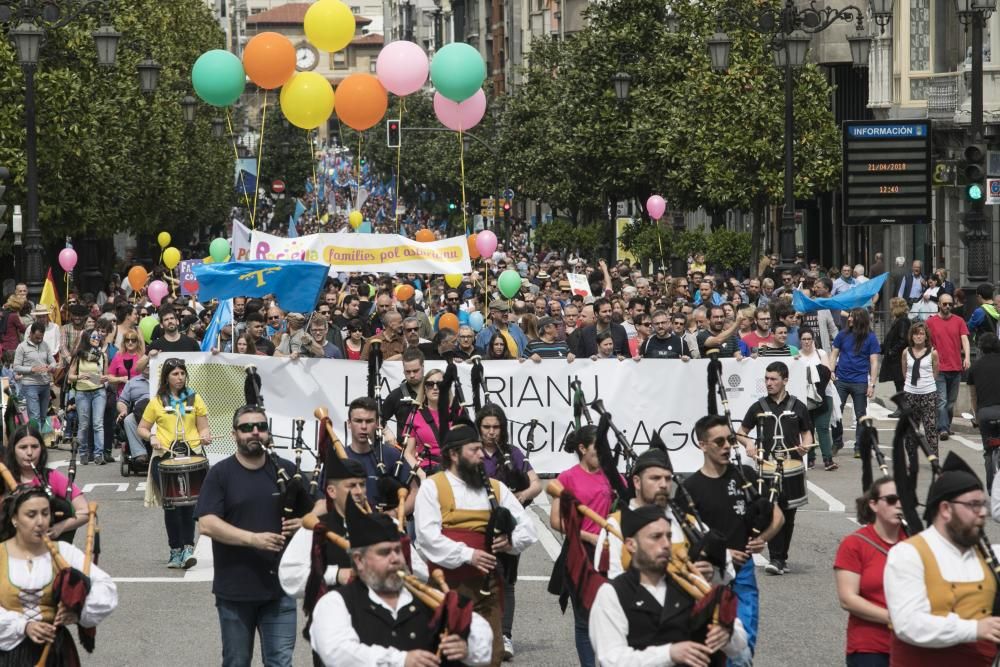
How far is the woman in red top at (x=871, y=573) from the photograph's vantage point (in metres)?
8.02

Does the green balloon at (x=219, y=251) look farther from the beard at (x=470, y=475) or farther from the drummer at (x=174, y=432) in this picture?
the beard at (x=470, y=475)

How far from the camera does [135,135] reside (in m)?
48.8

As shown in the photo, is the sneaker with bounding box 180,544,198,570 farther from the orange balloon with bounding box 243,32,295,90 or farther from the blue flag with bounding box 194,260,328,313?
the orange balloon with bounding box 243,32,295,90

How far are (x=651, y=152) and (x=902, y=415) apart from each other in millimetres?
39035

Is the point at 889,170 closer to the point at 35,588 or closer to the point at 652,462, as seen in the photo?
the point at 652,462

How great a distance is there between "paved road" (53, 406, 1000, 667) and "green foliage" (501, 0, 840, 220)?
21.6 m

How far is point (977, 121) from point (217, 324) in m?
10.6

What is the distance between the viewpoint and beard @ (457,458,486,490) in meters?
9.83

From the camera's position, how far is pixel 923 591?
713 cm

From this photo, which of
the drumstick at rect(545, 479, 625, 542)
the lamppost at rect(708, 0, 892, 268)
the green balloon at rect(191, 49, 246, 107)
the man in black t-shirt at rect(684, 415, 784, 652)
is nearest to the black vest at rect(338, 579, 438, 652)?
the drumstick at rect(545, 479, 625, 542)

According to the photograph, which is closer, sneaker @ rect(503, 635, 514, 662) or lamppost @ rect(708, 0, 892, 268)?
sneaker @ rect(503, 635, 514, 662)

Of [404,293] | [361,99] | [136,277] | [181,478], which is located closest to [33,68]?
[361,99]

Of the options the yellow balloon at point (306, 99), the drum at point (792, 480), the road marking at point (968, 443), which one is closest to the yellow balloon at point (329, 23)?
the yellow balloon at point (306, 99)

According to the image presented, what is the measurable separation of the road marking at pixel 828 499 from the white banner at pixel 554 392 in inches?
49.4
